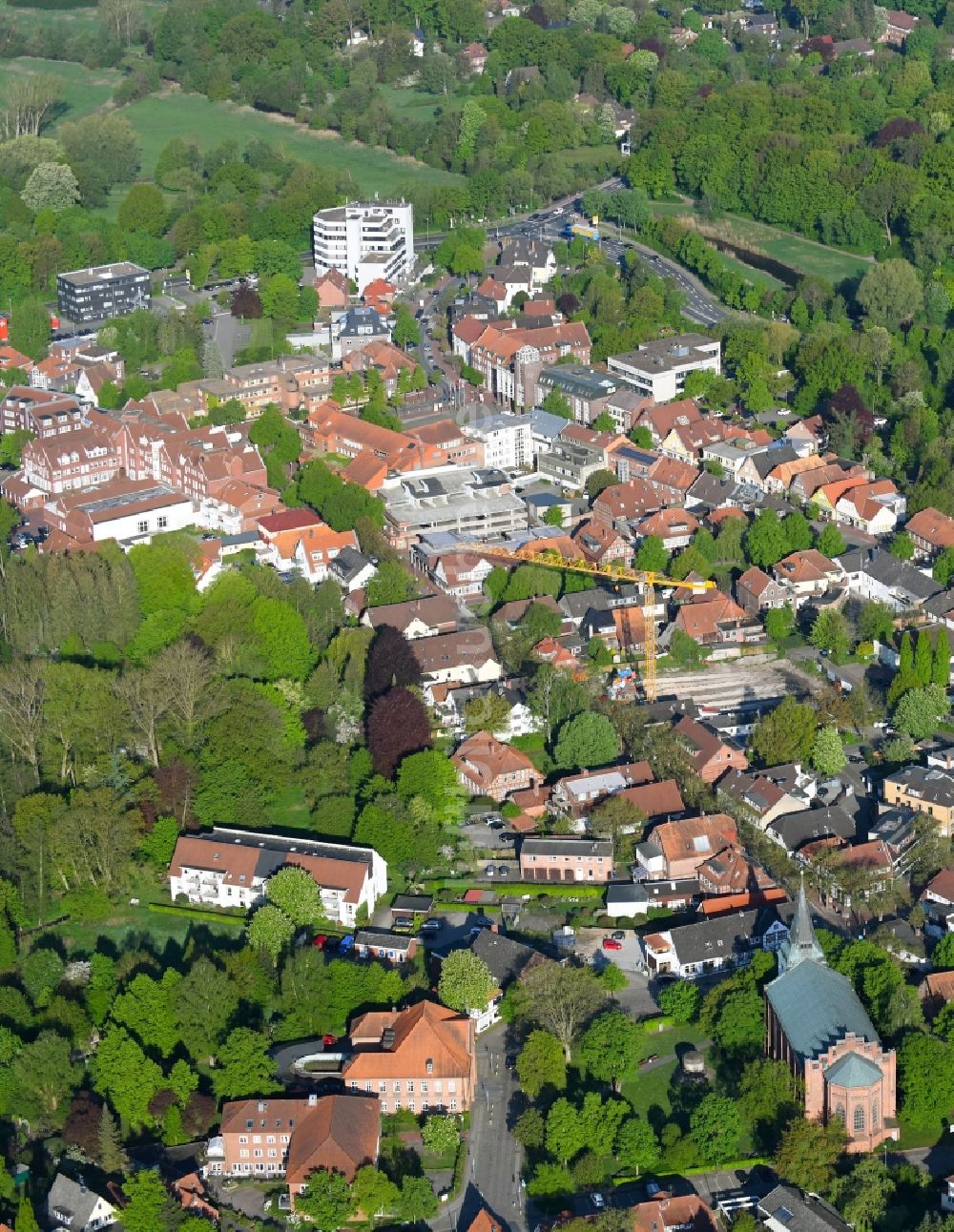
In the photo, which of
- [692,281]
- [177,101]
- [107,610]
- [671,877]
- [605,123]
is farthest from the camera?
[177,101]

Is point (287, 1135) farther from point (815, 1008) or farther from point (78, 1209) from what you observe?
point (815, 1008)

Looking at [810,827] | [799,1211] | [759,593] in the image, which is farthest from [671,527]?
[799,1211]

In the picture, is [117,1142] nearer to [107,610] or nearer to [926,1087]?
[926,1087]

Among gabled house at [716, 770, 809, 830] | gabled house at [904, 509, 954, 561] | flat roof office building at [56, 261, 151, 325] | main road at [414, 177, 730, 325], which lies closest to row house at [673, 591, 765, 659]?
gabled house at [904, 509, 954, 561]

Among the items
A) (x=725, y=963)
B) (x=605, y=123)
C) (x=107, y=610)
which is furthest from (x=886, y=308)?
(x=725, y=963)

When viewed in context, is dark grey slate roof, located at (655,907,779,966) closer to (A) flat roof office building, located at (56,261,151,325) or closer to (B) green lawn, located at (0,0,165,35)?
(A) flat roof office building, located at (56,261,151,325)
